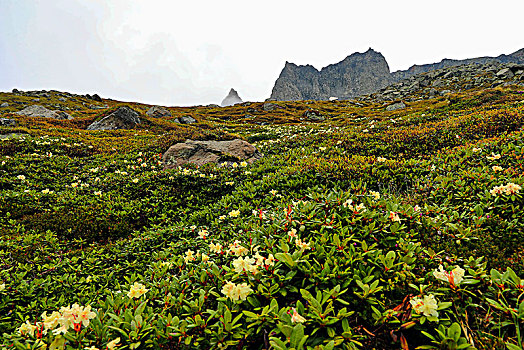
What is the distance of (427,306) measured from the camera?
5.88 feet

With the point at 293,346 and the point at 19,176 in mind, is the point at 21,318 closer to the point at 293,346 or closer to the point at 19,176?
the point at 293,346

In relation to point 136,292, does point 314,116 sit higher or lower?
higher

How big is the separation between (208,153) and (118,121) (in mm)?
18037

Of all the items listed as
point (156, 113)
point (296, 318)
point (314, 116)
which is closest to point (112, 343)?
point (296, 318)

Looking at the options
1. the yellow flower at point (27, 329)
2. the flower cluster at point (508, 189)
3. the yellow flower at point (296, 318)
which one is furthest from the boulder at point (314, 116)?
the yellow flower at point (27, 329)

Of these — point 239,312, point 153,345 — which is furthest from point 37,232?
point 239,312

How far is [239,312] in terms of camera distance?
2.14 metres

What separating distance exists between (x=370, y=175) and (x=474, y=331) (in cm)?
431

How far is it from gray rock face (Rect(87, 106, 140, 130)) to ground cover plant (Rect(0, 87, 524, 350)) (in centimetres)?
1780

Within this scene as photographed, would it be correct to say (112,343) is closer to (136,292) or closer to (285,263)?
(136,292)

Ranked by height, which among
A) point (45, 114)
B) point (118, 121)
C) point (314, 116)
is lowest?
point (314, 116)

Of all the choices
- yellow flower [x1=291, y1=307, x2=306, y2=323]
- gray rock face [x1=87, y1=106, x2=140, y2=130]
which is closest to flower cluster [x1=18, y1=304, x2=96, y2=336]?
yellow flower [x1=291, y1=307, x2=306, y2=323]

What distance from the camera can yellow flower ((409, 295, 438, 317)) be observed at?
69.5 inches

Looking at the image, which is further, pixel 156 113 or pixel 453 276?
pixel 156 113
